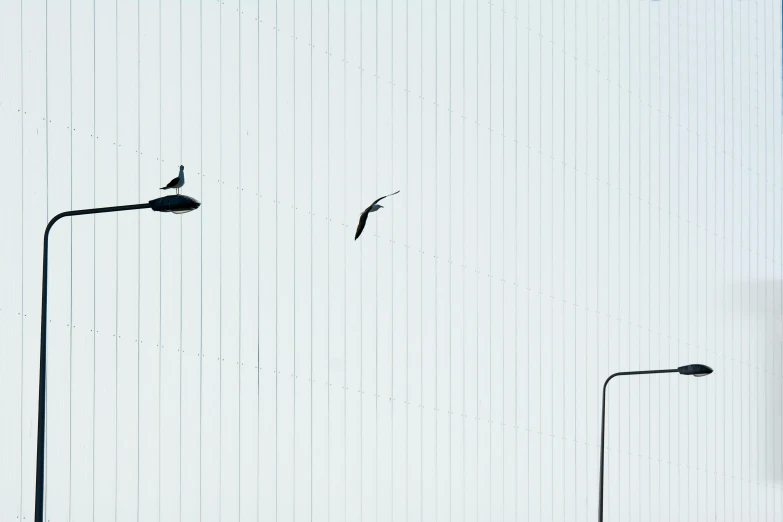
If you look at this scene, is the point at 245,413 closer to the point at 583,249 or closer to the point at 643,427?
the point at 583,249

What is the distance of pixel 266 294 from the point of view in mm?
15938

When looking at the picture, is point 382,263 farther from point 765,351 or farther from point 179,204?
point 765,351

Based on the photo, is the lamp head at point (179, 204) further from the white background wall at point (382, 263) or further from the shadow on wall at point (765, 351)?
the shadow on wall at point (765, 351)

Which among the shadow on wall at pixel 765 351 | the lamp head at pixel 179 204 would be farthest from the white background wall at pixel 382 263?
the lamp head at pixel 179 204

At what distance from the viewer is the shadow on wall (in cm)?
2775

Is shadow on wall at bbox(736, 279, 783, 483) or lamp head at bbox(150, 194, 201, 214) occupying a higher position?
lamp head at bbox(150, 194, 201, 214)

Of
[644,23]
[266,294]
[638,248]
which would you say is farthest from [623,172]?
[266,294]

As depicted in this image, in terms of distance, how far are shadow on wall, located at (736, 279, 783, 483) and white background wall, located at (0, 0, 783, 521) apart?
127mm

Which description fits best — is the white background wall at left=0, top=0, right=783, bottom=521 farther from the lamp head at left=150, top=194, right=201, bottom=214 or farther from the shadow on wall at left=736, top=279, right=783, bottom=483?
the lamp head at left=150, top=194, right=201, bottom=214

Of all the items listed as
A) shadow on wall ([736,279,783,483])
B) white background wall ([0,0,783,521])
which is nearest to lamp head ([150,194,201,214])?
white background wall ([0,0,783,521])

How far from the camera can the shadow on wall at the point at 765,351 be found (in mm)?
27750

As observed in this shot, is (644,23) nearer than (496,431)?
No

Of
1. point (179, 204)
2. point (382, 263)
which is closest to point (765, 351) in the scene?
point (382, 263)

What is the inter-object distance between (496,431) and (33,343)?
362 inches
